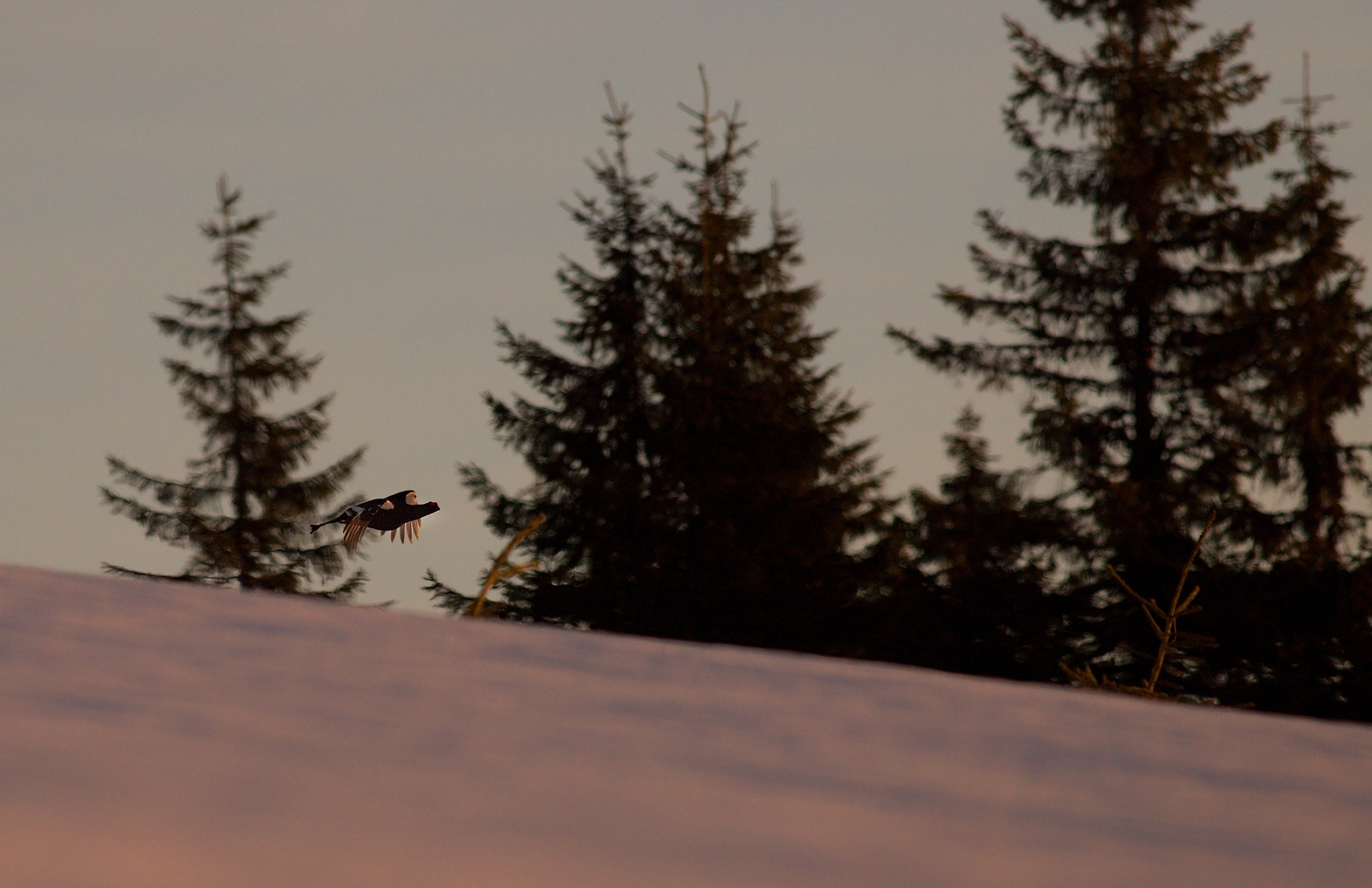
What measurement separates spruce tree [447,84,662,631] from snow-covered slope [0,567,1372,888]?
17606 mm

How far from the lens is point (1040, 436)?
20250mm

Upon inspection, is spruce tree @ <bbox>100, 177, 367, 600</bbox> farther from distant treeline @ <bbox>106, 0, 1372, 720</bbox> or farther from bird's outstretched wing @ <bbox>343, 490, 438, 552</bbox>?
bird's outstretched wing @ <bbox>343, 490, 438, 552</bbox>

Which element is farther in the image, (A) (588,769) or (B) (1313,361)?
(B) (1313,361)

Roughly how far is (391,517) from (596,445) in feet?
52.4

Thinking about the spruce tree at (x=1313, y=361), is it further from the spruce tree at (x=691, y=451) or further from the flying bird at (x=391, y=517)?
the flying bird at (x=391, y=517)

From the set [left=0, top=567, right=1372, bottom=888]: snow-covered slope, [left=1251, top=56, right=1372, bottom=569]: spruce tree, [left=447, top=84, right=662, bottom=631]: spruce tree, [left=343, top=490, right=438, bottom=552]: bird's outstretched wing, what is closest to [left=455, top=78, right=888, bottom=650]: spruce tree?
[left=447, top=84, right=662, bottom=631]: spruce tree

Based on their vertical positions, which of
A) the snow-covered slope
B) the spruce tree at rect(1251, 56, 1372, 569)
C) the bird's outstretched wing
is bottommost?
the snow-covered slope

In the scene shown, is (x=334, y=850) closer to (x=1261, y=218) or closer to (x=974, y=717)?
(x=974, y=717)

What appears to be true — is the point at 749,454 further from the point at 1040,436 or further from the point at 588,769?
the point at 588,769

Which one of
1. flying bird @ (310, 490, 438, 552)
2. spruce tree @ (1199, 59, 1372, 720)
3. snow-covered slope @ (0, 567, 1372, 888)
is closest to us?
snow-covered slope @ (0, 567, 1372, 888)

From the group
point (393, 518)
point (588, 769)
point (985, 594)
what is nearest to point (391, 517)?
point (393, 518)

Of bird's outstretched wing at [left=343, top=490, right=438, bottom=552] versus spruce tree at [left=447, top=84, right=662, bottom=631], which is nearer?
bird's outstretched wing at [left=343, top=490, right=438, bottom=552]

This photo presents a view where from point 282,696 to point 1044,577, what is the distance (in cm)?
1911

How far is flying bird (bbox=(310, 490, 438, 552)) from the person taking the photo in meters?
5.34
